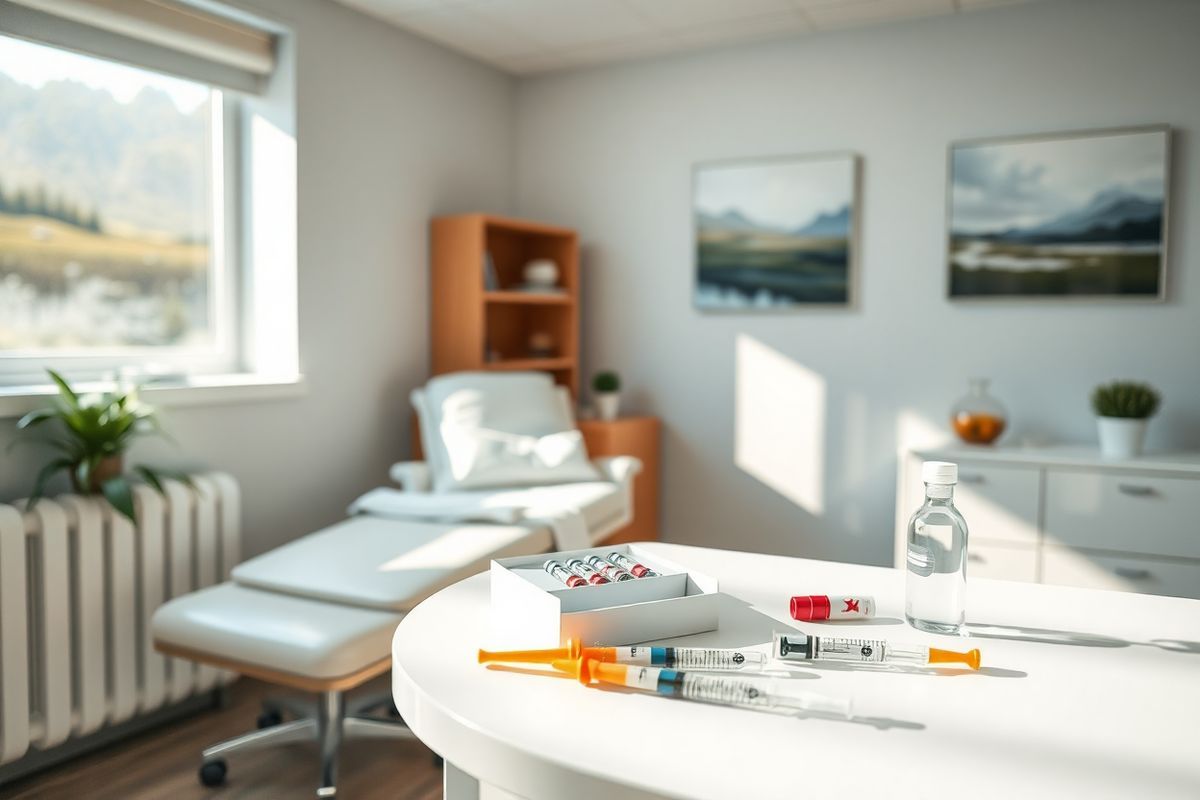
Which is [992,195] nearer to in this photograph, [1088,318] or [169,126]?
[1088,318]

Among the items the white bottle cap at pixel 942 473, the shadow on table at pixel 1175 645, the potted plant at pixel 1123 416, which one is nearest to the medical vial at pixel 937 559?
the white bottle cap at pixel 942 473

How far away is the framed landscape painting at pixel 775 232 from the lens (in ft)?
12.0

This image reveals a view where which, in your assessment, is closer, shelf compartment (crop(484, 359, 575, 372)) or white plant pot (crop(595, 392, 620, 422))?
shelf compartment (crop(484, 359, 575, 372))

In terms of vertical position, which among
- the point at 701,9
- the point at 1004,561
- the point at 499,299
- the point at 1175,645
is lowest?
the point at 1004,561

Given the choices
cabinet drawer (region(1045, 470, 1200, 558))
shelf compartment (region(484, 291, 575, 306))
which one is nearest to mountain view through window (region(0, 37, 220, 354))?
shelf compartment (region(484, 291, 575, 306))

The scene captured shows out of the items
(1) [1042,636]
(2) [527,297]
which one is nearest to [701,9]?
(2) [527,297]

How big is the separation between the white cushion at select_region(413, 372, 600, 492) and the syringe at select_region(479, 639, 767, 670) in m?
2.21

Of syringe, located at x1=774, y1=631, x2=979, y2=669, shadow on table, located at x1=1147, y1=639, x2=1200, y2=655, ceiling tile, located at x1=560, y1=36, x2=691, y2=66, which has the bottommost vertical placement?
shadow on table, located at x1=1147, y1=639, x2=1200, y2=655

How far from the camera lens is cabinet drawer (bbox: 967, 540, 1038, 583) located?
3043 millimetres

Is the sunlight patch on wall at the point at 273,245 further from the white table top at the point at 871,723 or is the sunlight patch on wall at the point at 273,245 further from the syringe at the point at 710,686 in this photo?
the syringe at the point at 710,686

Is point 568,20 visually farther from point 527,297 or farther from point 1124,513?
point 1124,513

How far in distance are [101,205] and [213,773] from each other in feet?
5.51

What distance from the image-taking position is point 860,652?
102 cm

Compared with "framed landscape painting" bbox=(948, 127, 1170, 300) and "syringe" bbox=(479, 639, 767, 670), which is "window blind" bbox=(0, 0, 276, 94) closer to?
"syringe" bbox=(479, 639, 767, 670)
